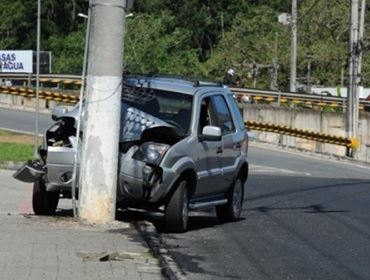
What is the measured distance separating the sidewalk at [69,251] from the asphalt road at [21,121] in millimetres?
25615

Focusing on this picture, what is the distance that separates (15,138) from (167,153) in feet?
69.5

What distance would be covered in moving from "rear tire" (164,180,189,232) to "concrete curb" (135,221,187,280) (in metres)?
0.30

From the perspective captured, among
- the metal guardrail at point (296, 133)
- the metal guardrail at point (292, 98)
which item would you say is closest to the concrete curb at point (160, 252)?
the metal guardrail at point (296, 133)

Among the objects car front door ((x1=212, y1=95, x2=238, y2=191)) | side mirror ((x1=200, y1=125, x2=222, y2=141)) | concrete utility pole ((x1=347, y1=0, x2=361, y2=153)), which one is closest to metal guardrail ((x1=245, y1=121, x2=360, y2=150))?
concrete utility pole ((x1=347, y1=0, x2=361, y2=153))

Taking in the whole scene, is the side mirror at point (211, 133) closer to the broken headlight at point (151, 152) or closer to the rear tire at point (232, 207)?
the broken headlight at point (151, 152)

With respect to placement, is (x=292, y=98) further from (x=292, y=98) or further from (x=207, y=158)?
(x=207, y=158)

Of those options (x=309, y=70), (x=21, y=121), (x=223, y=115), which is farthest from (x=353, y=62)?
(x=309, y=70)

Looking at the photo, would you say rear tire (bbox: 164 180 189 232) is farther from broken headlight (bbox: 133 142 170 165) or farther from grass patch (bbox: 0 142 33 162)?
grass patch (bbox: 0 142 33 162)

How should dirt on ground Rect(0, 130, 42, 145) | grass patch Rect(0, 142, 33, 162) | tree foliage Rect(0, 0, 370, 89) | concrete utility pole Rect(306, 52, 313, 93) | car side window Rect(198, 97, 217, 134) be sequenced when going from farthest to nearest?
tree foliage Rect(0, 0, 370, 89) < concrete utility pole Rect(306, 52, 313, 93) < dirt on ground Rect(0, 130, 42, 145) < grass patch Rect(0, 142, 33, 162) < car side window Rect(198, 97, 217, 134)

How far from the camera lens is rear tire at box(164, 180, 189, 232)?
11.9 m

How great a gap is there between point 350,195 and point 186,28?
58.1m

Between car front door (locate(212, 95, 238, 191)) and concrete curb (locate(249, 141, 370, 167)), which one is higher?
car front door (locate(212, 95, 238, 191))

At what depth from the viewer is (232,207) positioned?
13.9 m

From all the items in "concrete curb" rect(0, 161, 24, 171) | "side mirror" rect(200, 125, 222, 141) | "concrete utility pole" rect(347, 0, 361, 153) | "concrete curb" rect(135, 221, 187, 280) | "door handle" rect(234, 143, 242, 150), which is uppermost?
Result: "concrete utility pole" rect(347, 0, 361, 153)
